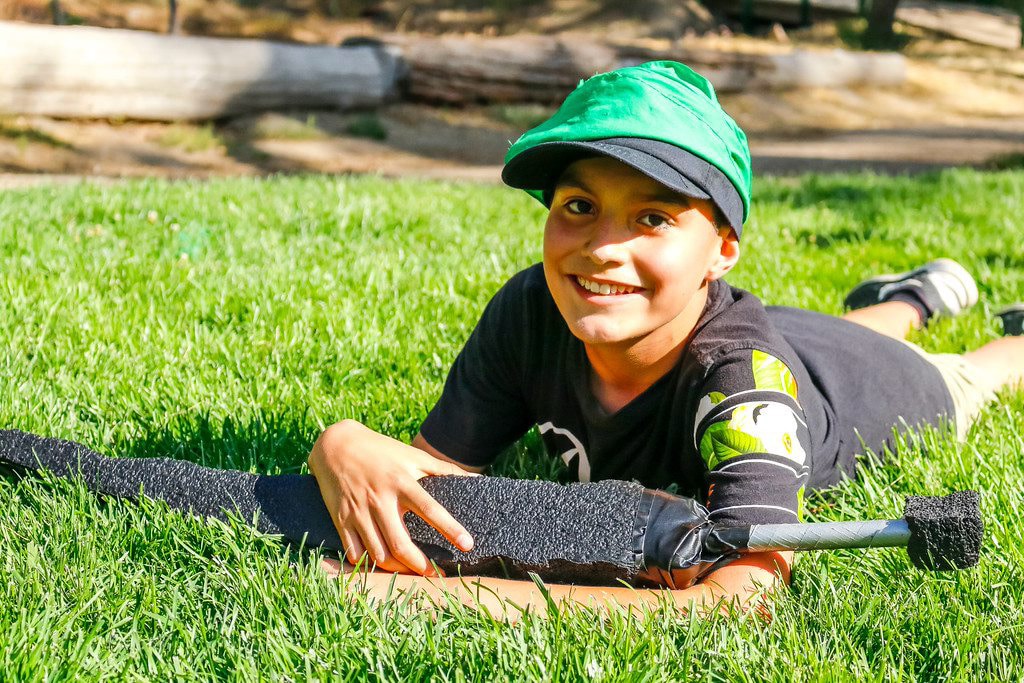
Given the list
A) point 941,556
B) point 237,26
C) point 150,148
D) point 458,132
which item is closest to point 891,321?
point 941,556

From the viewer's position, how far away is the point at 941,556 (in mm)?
1799

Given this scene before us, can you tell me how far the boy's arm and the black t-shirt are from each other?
0.32 ft

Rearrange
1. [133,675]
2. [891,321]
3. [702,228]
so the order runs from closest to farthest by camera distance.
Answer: [133,675], [702,228], [891,321]

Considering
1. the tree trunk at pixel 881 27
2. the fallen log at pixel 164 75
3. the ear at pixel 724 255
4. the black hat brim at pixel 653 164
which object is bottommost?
the fallen log at pixel 164 75

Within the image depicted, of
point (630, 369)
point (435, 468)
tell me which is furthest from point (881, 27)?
point (435, 468)

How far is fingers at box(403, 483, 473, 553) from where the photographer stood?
198cm

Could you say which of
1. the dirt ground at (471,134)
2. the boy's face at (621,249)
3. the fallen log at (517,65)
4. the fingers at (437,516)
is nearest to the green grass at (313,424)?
the fingers at (437,516)

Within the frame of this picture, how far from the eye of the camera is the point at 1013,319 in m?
3.81

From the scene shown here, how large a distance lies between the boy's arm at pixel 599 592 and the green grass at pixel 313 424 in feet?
0.15

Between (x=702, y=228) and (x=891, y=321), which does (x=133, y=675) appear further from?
(x=891, y=321)

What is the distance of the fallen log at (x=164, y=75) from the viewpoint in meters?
9.94

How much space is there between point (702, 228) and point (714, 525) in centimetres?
57

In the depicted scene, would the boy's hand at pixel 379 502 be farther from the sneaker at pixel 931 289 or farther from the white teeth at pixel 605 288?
the sneaker at pixel 931 289

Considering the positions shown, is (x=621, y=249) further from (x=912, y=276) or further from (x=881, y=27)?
(x=881, y=27)
